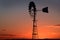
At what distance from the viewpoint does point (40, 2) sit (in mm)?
3787

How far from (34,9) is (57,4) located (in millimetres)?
479

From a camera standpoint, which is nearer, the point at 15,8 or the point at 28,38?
the point at 15,8

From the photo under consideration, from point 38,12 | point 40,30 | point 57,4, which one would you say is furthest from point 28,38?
point 57,4

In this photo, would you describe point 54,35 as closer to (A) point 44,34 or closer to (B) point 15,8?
(A) point 44,34

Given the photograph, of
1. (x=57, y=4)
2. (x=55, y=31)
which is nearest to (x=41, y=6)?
(x=57, y=4)

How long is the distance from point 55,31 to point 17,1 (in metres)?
1.03

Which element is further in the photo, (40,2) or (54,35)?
(54,35)

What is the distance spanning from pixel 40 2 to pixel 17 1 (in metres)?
0.45

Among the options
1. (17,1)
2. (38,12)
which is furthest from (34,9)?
(17,1)

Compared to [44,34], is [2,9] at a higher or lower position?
higher

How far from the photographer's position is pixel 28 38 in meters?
4.24

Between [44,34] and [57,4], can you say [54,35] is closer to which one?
[44,34]

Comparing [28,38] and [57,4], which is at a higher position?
[57,4]

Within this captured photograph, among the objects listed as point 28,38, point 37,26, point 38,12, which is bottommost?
point 28,38
